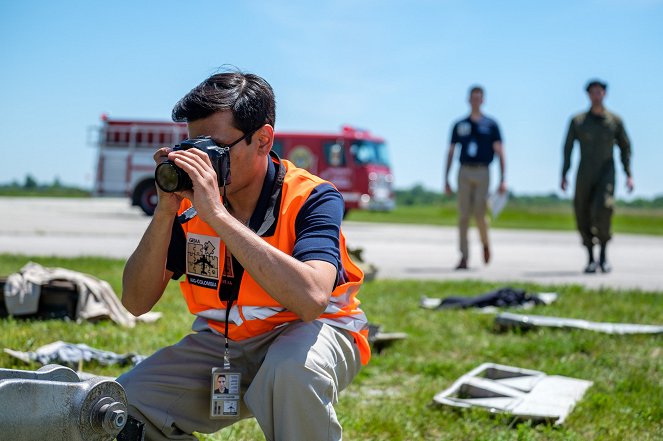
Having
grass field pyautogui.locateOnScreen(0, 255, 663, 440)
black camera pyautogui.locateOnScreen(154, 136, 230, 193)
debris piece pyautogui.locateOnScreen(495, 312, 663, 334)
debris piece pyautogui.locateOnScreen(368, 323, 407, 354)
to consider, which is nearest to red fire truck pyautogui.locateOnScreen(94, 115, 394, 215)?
grass field pyautogui.locateOnScreen(0, 255, 663, 440)

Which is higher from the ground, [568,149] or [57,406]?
[568,149]

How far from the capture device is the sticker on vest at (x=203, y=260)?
2934 millimetres

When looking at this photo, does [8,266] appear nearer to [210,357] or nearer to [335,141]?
[210,357]

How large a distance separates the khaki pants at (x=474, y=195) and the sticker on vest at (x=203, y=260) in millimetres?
8678

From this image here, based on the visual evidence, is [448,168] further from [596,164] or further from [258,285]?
[258,285]

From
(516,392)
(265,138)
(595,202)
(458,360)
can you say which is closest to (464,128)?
(595,202)

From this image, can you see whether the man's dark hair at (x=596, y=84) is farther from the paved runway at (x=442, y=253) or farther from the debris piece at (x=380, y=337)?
the debris piece at (x=380, y=337)

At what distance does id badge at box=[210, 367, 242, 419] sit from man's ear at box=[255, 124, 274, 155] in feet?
2.29

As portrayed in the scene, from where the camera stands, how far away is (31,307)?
6.07 metres

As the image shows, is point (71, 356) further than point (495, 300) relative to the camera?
No

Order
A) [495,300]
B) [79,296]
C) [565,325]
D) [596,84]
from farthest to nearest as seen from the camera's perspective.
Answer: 1. [596,84]
2. [495,300]
3. [565,325]
4. [79,296]

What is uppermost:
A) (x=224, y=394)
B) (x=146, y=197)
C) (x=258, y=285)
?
(x=258, y=285)

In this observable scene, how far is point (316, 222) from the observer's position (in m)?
2.86

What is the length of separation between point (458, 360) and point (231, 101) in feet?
10.5
